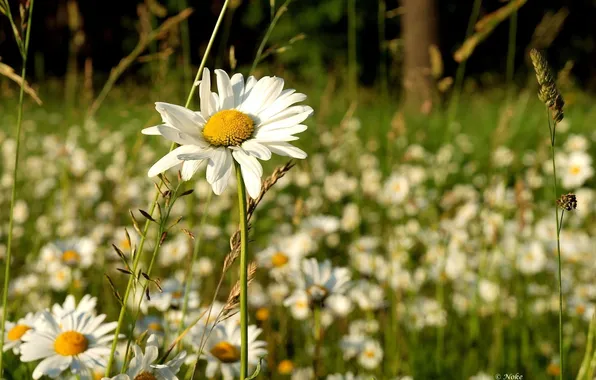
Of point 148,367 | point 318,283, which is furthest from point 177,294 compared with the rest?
point 148,367

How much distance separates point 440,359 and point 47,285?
4.38ft

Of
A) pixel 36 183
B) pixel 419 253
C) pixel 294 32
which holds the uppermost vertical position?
pixel 294 32

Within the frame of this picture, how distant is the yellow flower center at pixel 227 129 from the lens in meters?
0.74

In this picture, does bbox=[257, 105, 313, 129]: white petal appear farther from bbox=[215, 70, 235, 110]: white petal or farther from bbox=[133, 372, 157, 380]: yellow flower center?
bbox=[133, 372, 157, 380]: yellow flower center

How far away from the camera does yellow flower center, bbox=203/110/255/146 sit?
74cm

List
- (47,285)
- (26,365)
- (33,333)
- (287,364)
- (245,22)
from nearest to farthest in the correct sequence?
(33,333) → (26,365) → (287,364) → (47,285) → (245,22)

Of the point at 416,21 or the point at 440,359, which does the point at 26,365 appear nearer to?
the point at 440,359

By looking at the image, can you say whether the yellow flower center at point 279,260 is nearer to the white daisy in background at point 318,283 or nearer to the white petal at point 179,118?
the white daisy in background at point 318,283

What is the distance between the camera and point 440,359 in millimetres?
1689

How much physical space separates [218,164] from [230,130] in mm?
53

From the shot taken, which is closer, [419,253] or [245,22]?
[419,253]

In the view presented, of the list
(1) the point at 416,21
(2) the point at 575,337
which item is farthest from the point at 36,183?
(1) the point at 416,21

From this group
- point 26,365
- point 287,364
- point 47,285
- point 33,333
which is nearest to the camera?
point 33,333

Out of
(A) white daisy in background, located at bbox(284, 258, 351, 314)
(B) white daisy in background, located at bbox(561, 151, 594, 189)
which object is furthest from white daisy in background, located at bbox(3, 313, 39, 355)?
(B) white daisy in background, located at bbox(561, 151, 594, 189)
